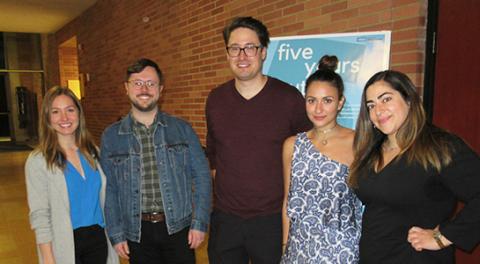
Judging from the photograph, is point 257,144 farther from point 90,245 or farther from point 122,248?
point 90,245

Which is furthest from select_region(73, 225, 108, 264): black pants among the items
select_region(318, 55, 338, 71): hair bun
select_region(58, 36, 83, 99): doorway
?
select_region(58, 36, 83, 99): doorway

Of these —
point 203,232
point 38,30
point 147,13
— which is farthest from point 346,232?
point 38,30

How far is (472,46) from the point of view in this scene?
2.04 m

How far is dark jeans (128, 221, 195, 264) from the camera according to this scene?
197 centimetres

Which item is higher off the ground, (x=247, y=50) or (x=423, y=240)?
(x=247, y=50)

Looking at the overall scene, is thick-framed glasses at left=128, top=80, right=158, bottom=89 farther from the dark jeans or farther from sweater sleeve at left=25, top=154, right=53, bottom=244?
the dark jeans

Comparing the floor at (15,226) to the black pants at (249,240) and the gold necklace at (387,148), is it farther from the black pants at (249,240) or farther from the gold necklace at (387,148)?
the gold necklace at (387,148)

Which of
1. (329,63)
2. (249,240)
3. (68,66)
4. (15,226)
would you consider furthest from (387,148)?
(68,66)

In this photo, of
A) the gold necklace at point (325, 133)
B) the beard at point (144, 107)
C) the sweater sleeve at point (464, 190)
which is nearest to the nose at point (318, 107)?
the gold necklace at point (325, 133)

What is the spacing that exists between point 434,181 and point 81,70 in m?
8.83

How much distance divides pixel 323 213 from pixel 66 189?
129cm

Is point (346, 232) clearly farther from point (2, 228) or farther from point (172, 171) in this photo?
point (2, 228)

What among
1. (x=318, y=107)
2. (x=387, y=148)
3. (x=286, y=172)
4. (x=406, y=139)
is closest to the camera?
(x=406, y=139)

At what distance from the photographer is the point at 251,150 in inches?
74.9
